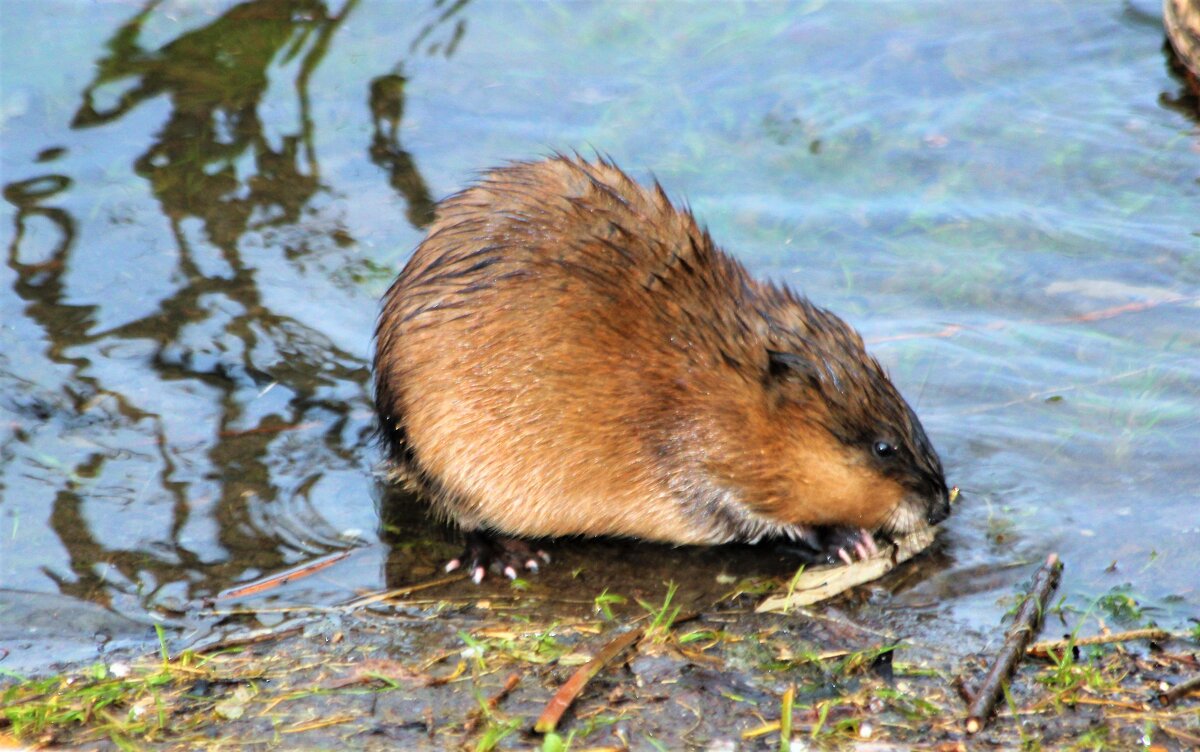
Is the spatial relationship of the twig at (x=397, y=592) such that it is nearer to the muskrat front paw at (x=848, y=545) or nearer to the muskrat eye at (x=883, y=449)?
the muskrat front paw at (x=848, y=545)

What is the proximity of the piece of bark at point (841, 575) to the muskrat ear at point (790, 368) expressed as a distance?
546mm

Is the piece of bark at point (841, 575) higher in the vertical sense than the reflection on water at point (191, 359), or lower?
lower

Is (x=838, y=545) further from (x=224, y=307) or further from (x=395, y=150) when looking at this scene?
Answer: (x=395, y=150)

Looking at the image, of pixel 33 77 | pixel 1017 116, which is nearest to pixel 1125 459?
pixel 1017 116

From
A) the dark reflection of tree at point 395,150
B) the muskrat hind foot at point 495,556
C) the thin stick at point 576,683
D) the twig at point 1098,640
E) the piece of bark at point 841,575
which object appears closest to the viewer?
the thin stick at point 576,683

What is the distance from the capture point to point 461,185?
6.30m

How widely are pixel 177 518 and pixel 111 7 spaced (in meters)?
4.29

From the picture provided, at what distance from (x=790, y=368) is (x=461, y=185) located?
107 inches

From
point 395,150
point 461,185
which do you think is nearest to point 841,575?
point 461,185

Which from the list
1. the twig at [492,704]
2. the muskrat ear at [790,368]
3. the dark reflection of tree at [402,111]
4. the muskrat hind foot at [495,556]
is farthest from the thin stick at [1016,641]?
the dark reflection of tree at [402,111]

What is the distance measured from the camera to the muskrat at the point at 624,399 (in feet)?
13.2

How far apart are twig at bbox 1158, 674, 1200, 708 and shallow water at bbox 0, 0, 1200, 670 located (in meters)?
0.45

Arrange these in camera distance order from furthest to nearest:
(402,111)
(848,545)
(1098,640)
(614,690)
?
1. (402,111)
2. (848,545)
3. (1098,640)
4. (614,690)

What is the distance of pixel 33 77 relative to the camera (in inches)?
275
